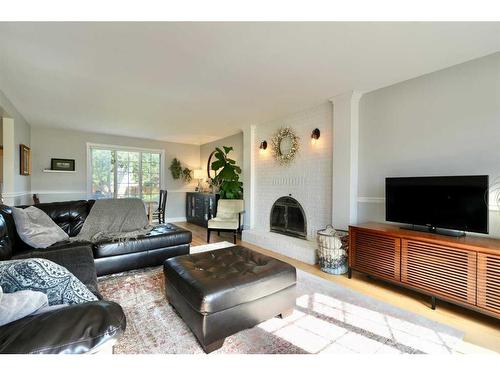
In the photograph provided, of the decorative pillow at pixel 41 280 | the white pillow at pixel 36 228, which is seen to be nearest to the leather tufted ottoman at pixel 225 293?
the decorative pillow at pixel 41 280

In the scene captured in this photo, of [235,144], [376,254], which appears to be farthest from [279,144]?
[376,254]

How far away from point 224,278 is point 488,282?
1965 mm

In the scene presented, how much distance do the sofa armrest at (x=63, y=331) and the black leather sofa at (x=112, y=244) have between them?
1876 mm

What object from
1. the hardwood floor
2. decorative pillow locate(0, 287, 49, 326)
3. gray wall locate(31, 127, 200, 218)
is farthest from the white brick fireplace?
gray wall locate(31, 127, 200, 218)

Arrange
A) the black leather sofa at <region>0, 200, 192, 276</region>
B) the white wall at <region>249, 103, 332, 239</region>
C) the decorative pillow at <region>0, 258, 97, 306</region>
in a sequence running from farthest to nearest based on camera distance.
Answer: the white wall at <region>249, 103, 332, 239</region> → the black leather sofa at <region>0, 200, 192, 276</region> → the decorative pillow at <region>0, 258, 97, 306</region>

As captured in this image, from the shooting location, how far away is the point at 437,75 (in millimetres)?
2381

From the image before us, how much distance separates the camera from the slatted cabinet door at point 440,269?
→ 1816 mm

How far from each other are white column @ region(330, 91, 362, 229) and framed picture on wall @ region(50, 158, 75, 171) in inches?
221

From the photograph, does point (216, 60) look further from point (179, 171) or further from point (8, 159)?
point (179, 171)

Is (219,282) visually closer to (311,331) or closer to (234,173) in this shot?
(311,331)

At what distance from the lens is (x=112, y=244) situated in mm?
2543

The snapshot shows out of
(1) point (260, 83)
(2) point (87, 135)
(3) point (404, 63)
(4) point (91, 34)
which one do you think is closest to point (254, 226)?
(1) point (260, 83)

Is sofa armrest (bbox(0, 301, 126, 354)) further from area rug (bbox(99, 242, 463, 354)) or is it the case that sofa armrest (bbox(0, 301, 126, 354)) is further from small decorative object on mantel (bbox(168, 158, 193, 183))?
small decorative object on mantel (bbox(168, 158, 193, 183))

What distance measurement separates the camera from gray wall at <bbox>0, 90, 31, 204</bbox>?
10.5 feet
